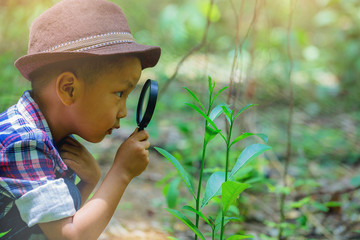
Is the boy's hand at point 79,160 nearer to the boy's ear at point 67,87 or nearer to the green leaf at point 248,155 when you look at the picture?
the boy's ear at point 67,87

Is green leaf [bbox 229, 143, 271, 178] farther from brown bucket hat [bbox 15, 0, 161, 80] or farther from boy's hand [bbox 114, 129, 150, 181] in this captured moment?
brown bucket hat [bbox 15, 0, 161, 80]

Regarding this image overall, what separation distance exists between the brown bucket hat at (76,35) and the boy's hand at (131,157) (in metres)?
0.28

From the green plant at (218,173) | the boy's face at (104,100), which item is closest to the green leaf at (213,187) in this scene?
the green plant at (218,173)

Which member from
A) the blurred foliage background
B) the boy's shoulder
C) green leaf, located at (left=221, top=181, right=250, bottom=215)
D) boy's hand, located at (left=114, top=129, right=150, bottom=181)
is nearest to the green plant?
green leaf, located at (left=221, top=181, right=250, bottom=215)

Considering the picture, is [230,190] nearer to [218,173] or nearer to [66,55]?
[218,173]

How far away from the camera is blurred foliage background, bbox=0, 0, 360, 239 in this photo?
8.13 ft

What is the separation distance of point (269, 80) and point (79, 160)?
3.70 m

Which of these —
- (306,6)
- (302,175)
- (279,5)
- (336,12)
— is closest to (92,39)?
(302,175)

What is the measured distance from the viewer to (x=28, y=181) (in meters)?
1.08

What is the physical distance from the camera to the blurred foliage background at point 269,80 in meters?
2.48

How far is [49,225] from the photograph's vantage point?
1.08m

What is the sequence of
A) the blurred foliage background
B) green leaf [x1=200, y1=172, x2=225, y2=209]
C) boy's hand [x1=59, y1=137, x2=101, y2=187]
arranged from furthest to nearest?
the blurred foliage background, boy's hand [x1=59, y1=137, x2=101, y2=187], green leaf [x1=200, y1=172, x2=225, y2=209]

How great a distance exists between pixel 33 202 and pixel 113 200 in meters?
0.23

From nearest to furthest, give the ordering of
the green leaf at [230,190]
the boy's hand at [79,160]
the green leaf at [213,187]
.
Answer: the green leaf at [230,190], the green leaf at [213,187], the boy's hand at [79,160]
